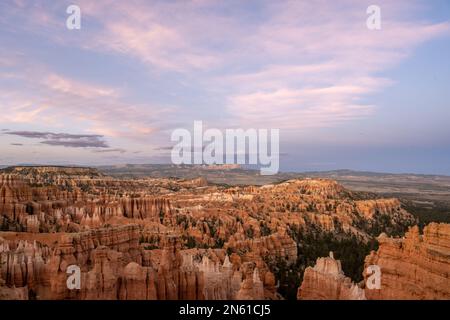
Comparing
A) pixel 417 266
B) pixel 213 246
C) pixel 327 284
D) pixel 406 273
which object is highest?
pixel 417 266

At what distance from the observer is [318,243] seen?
188ft

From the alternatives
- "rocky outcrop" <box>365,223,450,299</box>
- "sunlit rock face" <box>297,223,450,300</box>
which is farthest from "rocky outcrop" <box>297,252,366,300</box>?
"rocky outcrop" <box>365,223,450,299</box>

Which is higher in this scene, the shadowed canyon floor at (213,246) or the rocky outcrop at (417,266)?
the rocky outcrop at (417,266)

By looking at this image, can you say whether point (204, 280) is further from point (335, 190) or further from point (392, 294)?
point (335, 190)

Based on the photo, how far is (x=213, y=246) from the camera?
49.0 meters

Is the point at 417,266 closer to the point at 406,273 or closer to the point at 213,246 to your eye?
the point at 406,273

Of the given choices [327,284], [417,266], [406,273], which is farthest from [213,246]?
[417,266]

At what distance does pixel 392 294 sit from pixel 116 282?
1307cm

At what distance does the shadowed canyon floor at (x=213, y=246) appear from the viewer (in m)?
20.9

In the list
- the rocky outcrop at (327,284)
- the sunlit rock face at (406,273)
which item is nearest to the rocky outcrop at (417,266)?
the sunlit rock face at (406,273)

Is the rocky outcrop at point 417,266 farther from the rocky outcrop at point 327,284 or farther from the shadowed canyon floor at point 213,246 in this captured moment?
the rocky outcrop at point 327,284

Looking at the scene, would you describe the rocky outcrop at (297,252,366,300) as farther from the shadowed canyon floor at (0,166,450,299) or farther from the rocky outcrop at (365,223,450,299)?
the rocky outcrop at (365,223,450,299)

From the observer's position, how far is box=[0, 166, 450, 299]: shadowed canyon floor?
20906 mm
